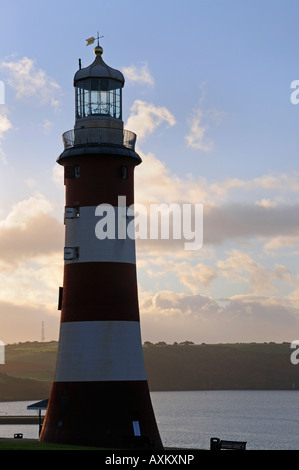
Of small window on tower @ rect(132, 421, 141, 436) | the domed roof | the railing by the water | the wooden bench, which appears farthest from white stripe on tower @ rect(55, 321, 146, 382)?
the domed roof

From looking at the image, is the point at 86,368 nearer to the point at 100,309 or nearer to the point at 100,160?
the point at 100,309

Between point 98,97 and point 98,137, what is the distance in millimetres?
2153

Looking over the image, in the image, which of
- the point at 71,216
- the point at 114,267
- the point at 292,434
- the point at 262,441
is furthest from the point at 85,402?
the point at 292,434

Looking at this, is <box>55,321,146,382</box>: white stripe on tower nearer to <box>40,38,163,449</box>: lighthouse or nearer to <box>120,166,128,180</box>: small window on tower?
<box>40,38,163,449</box>: lighthouse

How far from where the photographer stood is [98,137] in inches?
1544

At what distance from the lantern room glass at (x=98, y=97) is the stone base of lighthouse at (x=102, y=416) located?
13.3 m

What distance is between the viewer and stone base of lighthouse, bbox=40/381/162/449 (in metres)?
36.8

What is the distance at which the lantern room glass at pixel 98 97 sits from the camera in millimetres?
39531

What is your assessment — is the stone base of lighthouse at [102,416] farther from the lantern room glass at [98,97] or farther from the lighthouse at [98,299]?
the lantern room glass at [98,97]

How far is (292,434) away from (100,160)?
3322 inches

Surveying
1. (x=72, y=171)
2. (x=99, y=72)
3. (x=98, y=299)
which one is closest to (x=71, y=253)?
(x=98, y=299)

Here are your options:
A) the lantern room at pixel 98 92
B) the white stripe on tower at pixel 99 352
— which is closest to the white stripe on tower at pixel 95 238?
the white stripe on tower at pixel 99 352

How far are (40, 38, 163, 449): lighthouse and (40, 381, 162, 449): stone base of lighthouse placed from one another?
0.05 metres

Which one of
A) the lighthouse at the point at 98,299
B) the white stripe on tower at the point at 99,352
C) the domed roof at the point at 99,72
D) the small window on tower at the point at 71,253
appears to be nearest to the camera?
the lighthouse at the point at 98,299
